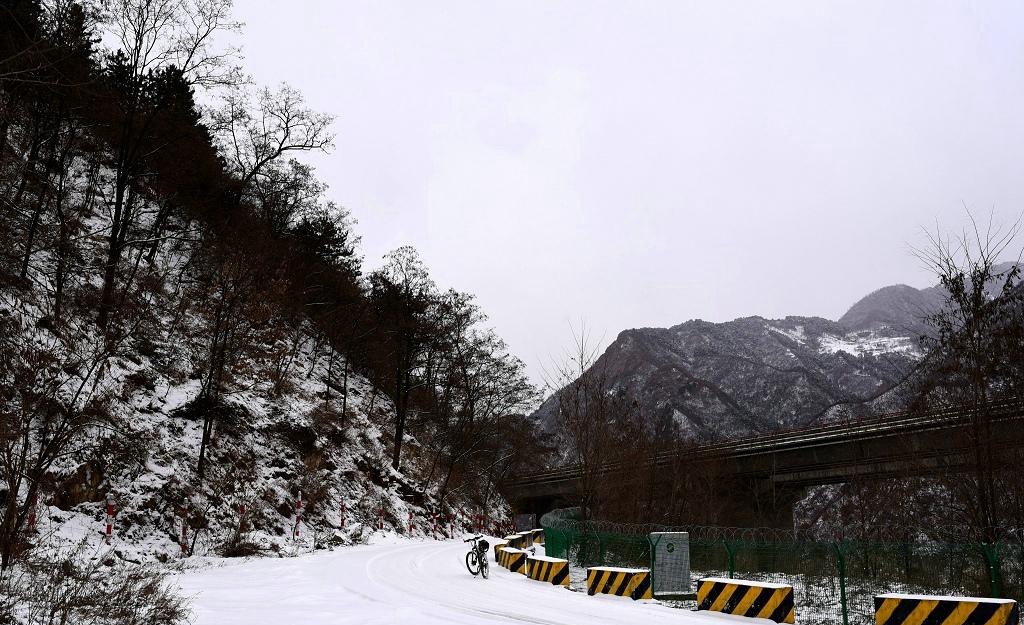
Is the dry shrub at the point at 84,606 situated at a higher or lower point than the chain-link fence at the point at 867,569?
higher

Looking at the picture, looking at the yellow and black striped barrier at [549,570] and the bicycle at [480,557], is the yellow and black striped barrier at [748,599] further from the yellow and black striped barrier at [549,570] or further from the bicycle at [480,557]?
the bicycle at [480,557]

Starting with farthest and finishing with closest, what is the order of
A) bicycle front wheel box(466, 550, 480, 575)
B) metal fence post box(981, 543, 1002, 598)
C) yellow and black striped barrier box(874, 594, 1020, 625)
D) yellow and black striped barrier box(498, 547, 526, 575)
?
yellow and black striped barrier box(498, 547, 526, 575) → bicycle front wheel box(466, 550, 480, 575) → metal fence post box(981, 543, 1002, 598) → yellow and black striped barrier box(874, 594, 1020, 625)

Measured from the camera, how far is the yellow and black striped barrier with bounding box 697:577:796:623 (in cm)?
1191

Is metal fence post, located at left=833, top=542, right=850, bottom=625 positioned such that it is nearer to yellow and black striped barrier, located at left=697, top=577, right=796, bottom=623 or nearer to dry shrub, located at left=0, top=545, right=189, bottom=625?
yellow and black striped barrier, located at left=697, top=577, right=796, bottom=623

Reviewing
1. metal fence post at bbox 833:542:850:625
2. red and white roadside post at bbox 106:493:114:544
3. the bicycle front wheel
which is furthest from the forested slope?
metal fence post at bbox 833:542:850:625

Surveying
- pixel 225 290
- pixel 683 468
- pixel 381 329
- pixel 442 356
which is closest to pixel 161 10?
pixel 225 290

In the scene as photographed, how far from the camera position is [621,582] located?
50.2ft

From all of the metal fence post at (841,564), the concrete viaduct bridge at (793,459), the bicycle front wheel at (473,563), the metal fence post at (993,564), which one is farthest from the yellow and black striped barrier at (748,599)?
the concrete viaduct bridge at (793,459)

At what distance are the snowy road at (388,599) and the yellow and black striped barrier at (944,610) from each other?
95.1 inches

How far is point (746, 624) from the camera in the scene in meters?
11.7

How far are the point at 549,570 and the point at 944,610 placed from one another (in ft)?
33.1

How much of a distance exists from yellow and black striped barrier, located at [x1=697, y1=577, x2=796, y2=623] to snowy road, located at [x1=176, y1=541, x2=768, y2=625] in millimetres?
289

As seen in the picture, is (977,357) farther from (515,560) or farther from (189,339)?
(189,339)

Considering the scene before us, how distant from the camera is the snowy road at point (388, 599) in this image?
10.2m
